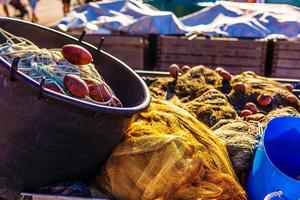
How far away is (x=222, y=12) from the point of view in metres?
9.01

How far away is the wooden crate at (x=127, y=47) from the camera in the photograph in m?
7.98

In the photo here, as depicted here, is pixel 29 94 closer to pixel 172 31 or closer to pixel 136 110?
pixel 136 110

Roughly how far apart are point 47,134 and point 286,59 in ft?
19.6

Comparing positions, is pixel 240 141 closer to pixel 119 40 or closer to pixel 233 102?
pixel 233 102

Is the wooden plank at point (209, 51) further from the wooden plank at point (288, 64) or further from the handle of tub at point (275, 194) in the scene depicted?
the handle of tub at point (275, 194)

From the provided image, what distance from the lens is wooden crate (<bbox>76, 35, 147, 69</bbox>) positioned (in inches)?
314

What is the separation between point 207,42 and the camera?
7941mm

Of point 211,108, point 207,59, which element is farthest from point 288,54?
point 211,108

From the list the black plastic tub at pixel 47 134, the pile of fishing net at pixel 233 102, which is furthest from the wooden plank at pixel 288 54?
the black plastic tub at pixel 47 134

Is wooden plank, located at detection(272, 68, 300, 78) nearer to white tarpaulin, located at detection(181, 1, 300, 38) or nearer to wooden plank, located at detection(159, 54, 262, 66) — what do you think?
wooden plank, located at detection(159, 54, 262, 66)

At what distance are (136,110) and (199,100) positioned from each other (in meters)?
1.56

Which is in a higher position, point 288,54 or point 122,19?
point 122,19

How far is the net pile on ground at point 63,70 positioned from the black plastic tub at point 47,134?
0.51 ft

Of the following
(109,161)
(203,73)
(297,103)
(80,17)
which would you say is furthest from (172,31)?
(109,161)
